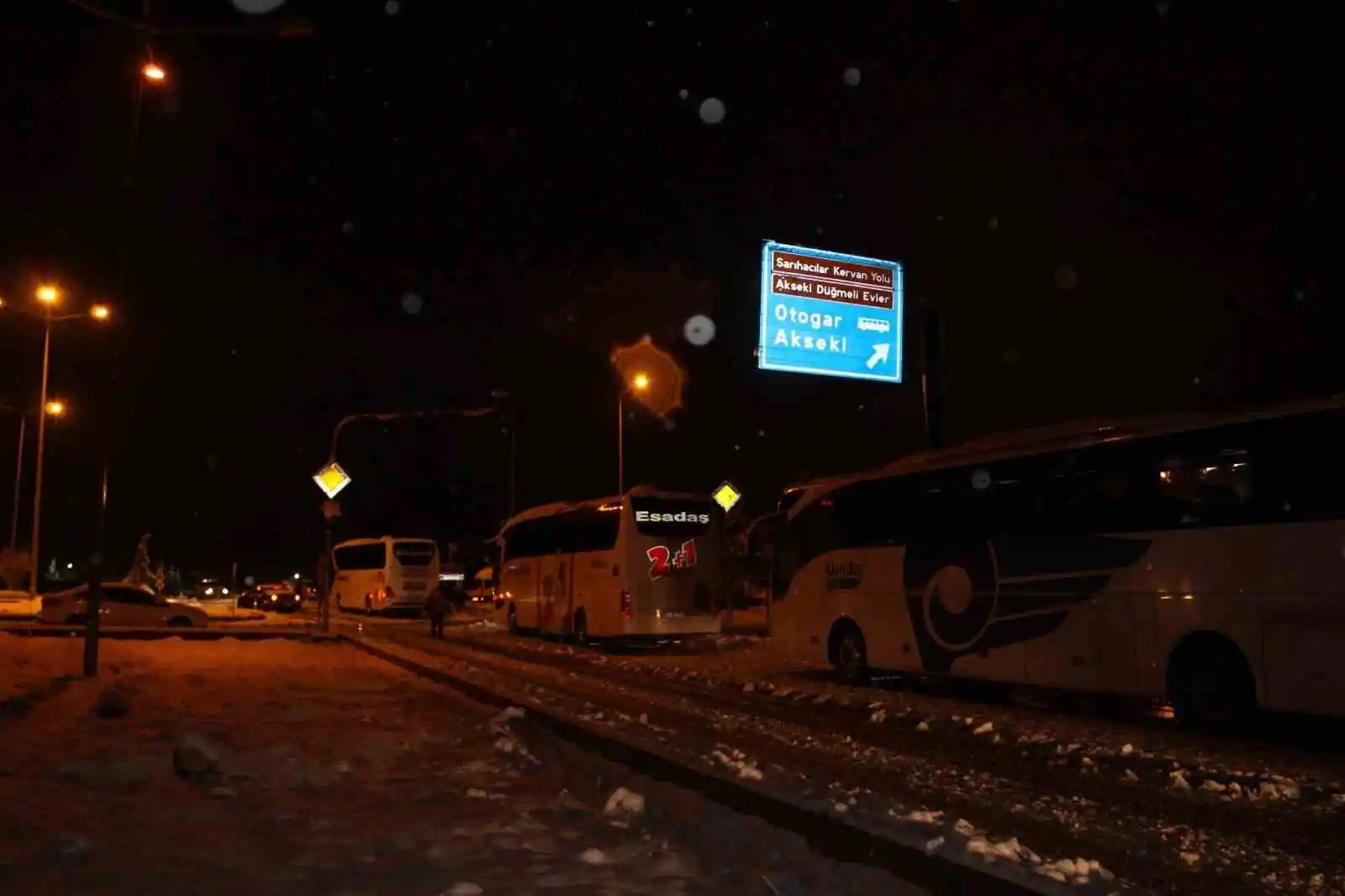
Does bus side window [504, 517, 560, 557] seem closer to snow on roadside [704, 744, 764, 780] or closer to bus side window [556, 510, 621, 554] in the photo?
bus side window [556, 510, 621, 554]

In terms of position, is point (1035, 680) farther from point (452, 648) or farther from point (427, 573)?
point (427, 573)

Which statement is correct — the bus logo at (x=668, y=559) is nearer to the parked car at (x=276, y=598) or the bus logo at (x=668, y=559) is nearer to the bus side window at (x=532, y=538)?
the bus side window at (x=532, y=538)

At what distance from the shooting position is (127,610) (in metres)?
31.1

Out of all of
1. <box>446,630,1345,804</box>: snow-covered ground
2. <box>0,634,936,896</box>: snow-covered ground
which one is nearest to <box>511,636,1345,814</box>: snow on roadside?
<box>446,630,1345,804</box>: snow-covered ground

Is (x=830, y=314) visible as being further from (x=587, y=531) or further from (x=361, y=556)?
(x=361, y=556)

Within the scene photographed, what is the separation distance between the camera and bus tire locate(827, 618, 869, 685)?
1764 centimetres

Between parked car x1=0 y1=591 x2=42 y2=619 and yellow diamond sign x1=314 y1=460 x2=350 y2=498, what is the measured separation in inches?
485

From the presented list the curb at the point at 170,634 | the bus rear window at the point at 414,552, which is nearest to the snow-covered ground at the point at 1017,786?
the curb at the point at 170,634

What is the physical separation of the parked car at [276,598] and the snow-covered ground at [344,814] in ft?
139

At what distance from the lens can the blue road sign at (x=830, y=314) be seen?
21172 millimetres

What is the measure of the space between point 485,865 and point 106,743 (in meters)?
5.10

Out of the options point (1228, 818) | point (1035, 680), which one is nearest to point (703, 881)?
point (1228, 818)

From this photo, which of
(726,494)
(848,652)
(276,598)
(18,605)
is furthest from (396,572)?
(848,652)

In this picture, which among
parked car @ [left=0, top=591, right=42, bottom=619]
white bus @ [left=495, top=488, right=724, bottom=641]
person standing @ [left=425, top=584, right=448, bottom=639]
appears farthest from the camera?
parked car @ [left=0, top=591, right=42, bottom=619]
